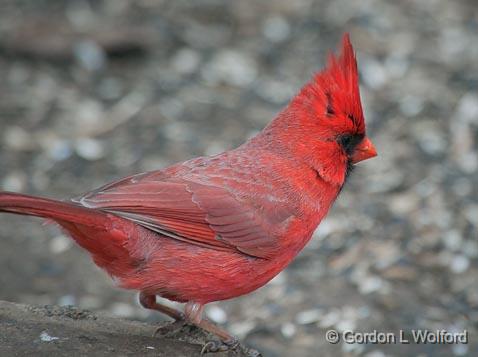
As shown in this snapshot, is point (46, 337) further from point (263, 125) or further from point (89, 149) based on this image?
point (263, 125)

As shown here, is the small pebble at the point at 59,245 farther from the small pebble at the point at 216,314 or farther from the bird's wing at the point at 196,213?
the bird's wing at the point at 196,213

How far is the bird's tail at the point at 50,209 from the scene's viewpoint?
9.29 feet

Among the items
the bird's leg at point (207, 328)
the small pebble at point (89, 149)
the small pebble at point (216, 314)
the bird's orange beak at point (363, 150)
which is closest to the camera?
the bird's leg at point (207, 328)

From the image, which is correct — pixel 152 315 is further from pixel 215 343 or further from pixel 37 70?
pixel 37 70

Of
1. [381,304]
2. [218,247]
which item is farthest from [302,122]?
[381,304]

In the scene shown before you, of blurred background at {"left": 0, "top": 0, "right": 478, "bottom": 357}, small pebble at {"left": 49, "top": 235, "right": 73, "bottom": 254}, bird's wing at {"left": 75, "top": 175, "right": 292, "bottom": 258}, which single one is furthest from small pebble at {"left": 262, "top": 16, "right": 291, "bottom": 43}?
bird's wing at {"left": 75, "top": 175, "right": 292, "bottom": 258}

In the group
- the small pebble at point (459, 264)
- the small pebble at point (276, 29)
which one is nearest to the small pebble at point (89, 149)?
the small pebble at point (276, 29)

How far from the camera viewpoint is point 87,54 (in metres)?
6.68

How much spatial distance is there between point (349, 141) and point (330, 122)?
121mm

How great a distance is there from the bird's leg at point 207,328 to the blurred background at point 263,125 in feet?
3.08

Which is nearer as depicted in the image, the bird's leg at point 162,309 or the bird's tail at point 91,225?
the bird's tail at point 91,225

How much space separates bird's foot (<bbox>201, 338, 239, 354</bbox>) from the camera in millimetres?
3369

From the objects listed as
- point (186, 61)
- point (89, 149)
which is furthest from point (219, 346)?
point (186, 61)

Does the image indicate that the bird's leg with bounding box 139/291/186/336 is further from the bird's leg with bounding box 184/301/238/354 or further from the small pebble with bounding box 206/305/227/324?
the small pebble with bounding box 206/305/227/324
